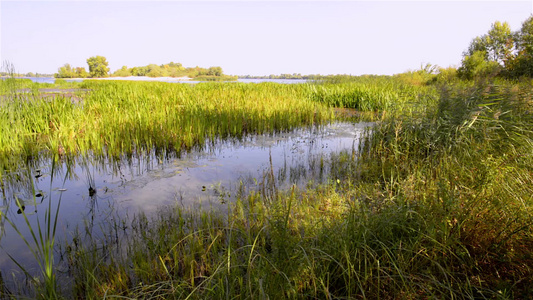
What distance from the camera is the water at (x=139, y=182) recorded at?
307 centimetres

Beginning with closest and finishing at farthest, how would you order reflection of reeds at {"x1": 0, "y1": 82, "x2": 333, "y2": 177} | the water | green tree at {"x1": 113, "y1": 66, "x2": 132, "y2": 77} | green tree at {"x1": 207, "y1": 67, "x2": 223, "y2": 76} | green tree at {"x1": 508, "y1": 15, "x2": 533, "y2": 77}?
the water, reflection of reeds at {"x1": 0, "y1": 82, "x2": 333, "y2": 177}, green tree at {"x1": 508, "y1": 15, "x2": 533, "y2": 77}, green tree at {"x1": 113, "y1": 66, "x2": 132, "y2": 77}, green tree at {"x1": 207, "y1": 67, "x2": 223, "y2": 76}

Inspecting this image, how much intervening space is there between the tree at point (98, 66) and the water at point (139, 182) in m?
80.5

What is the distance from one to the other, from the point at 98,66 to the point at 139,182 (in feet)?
274

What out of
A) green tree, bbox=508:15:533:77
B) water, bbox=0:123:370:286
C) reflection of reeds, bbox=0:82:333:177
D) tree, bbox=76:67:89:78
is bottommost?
water, bbox=0:123:370:286

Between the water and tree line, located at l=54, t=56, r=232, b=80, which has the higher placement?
tree line, located at l=54, t=56, r=232, b=80

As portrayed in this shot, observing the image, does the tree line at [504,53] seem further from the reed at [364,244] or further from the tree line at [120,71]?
the tree line at [120,71]

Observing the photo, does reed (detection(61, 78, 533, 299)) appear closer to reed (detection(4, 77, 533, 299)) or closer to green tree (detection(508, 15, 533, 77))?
reed (detection(4, 77, 533, 299))

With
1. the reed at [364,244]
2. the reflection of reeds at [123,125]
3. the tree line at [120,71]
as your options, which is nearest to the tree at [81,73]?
the tree line at [120,71]

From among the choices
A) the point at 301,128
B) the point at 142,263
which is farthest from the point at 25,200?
the point at 301,128

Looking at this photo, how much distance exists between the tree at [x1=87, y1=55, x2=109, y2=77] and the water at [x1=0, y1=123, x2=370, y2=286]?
80.5 metres

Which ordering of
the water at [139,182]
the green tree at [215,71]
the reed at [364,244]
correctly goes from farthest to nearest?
the green tree at [215,71] < the water at [139,182] < the reed at [364,244]

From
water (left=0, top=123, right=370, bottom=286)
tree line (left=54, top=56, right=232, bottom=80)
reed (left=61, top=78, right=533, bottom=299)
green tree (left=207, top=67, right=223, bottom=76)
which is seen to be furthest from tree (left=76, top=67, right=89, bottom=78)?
reed (left=61, top=78, right=533, bottom=299)

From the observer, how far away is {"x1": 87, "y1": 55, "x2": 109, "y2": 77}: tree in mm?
71062

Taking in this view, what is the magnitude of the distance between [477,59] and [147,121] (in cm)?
2546
